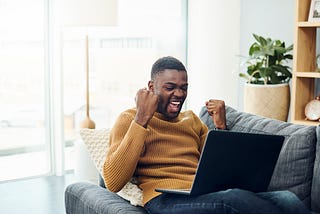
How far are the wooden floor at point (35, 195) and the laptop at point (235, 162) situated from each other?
6.14 ft

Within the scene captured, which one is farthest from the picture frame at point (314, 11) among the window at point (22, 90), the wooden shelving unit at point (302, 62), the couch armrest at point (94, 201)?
the window at point (22, 90)

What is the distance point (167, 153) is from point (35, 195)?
213 centimetres

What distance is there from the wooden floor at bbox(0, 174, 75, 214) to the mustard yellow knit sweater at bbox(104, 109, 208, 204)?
1595 mm

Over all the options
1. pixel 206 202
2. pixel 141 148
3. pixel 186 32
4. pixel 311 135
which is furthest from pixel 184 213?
pixel 186 32

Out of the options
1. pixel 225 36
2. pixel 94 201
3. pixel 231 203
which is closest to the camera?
pixel 231 203

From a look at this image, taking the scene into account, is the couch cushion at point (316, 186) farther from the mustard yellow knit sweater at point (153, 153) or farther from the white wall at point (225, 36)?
the white wall at point (225, 36)

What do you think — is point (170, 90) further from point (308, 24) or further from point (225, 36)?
point (225, 36)

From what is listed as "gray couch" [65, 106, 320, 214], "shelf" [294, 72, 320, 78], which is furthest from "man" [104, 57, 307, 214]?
"shelf" [294, 72, 320, 78]

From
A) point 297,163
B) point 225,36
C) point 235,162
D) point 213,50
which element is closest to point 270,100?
point 225,36

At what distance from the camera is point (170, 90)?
2.30 m

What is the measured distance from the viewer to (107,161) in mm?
2145

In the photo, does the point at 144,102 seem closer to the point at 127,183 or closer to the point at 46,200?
the point at 127,183

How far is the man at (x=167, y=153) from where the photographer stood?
6.44 ft

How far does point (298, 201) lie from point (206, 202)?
363 millimetres
